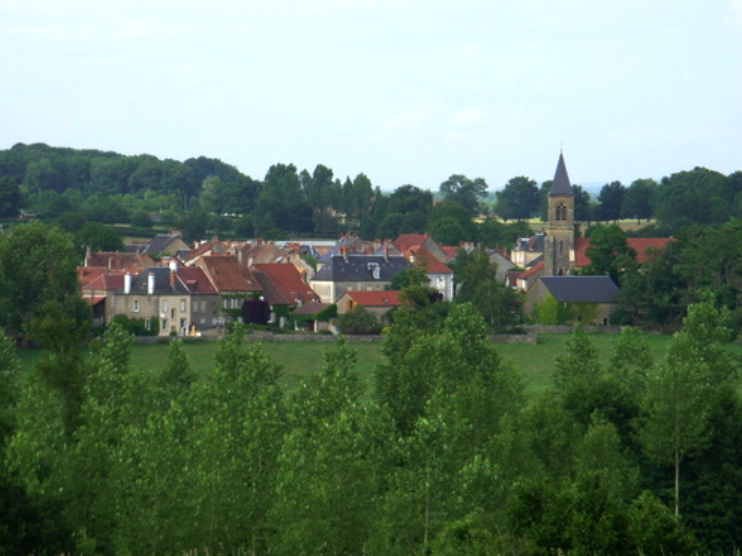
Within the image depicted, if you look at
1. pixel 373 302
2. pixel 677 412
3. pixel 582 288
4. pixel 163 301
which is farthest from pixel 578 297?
pixel 677 412

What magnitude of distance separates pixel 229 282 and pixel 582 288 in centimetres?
2132

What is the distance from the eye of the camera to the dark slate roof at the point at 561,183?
348ft

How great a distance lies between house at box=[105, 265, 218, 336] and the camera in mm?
81000

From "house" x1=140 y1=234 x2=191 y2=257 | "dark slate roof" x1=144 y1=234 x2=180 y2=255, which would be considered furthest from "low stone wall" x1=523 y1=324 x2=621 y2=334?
"dark slate roof" x1=144 y1=234 x2=180 y2=255

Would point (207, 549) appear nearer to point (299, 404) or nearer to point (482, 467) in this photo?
point (482, 467)

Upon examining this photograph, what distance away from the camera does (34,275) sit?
2995 inches

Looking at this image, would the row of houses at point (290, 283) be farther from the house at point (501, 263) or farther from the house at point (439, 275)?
the house at point (501, 263)

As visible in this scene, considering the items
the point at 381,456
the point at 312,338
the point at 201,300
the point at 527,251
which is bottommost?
the point at 312,338

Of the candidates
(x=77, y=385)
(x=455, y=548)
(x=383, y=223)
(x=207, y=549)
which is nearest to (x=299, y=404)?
(x=77, y=385)

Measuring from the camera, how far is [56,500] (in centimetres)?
2967

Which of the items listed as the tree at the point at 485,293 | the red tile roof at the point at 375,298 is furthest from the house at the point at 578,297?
the red tile roof at the point at 375,298

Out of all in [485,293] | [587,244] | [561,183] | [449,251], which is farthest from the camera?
[449,251]

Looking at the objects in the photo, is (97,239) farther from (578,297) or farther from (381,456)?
(381,456)

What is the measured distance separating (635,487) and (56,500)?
16.1 metres
